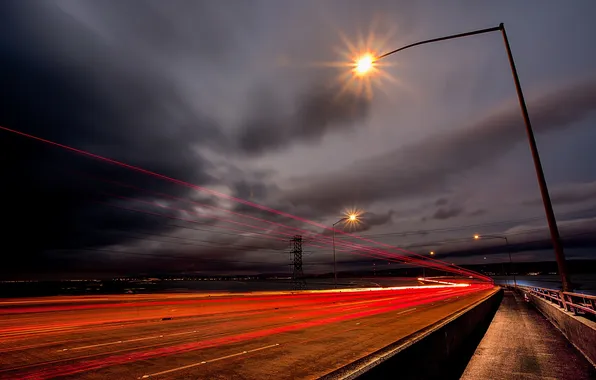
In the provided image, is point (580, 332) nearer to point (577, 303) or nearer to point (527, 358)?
point (527, 358)

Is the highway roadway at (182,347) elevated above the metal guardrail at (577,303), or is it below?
below

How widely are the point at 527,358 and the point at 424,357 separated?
534 centimetres

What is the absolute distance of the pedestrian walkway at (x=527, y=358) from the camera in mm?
6941

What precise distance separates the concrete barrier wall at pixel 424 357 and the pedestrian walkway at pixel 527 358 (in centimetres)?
36

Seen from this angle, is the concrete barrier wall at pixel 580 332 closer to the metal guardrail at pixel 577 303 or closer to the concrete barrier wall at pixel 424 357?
the metal guardrail at pixel 577 303

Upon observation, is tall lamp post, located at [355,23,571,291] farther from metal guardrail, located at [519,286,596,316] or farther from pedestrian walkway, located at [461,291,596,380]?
pedestrian walkway, located at [461,291,596,380]

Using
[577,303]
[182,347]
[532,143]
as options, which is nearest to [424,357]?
[182,347]

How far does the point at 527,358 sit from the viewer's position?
834cm

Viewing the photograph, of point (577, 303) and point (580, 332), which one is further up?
point (577, 303)

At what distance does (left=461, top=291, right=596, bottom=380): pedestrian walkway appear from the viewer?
694 centimetres

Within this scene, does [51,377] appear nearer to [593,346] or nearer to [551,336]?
[593,346]

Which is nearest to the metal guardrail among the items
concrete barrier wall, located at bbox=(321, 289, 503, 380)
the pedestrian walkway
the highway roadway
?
the pedestrian walkway

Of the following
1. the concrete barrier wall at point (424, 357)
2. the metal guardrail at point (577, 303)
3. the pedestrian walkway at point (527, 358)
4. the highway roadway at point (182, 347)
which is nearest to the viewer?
the concrete barrier wall at point (424, 357)

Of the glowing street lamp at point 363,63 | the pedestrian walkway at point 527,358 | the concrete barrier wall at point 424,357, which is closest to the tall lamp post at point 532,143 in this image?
the glowing street lamp at point 363,63
